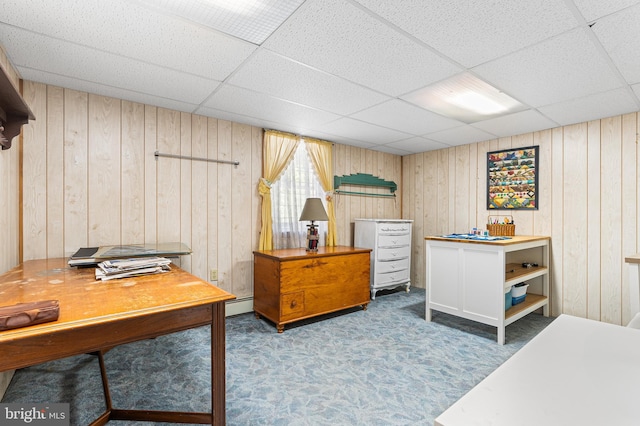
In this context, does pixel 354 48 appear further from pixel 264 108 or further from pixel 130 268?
pixel 130 268

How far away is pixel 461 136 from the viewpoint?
391 centimetres

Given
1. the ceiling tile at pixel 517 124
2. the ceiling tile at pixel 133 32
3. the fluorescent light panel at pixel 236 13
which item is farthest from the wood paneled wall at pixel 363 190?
the fluorescent light panel at pixel 236 13

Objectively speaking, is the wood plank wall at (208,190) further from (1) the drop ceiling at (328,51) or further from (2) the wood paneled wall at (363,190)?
(2) the wood paneled wall at (363,190)

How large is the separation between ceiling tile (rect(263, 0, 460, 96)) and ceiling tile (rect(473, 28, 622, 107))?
14.2 inches

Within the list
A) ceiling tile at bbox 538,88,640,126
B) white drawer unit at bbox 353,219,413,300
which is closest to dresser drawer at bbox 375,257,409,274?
white drawer unit at bbox 353,219,413,300

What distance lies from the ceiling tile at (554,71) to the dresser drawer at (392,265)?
245 centimetres

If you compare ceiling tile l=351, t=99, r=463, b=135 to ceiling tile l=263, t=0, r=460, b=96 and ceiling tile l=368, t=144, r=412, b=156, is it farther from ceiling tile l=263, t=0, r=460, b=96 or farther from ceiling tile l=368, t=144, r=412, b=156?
ceiling tile l=368, t=144, r=412, b=156

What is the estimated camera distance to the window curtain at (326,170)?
4.06 meters

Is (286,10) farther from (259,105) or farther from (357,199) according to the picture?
(357,199)

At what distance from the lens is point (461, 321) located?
10.9 feet

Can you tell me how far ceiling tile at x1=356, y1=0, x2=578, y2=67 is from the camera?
1.52 meters

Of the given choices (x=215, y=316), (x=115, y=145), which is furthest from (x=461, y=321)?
(x=115, y=145)

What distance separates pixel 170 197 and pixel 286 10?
2.19 m

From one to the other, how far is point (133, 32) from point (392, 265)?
375 centimetres
